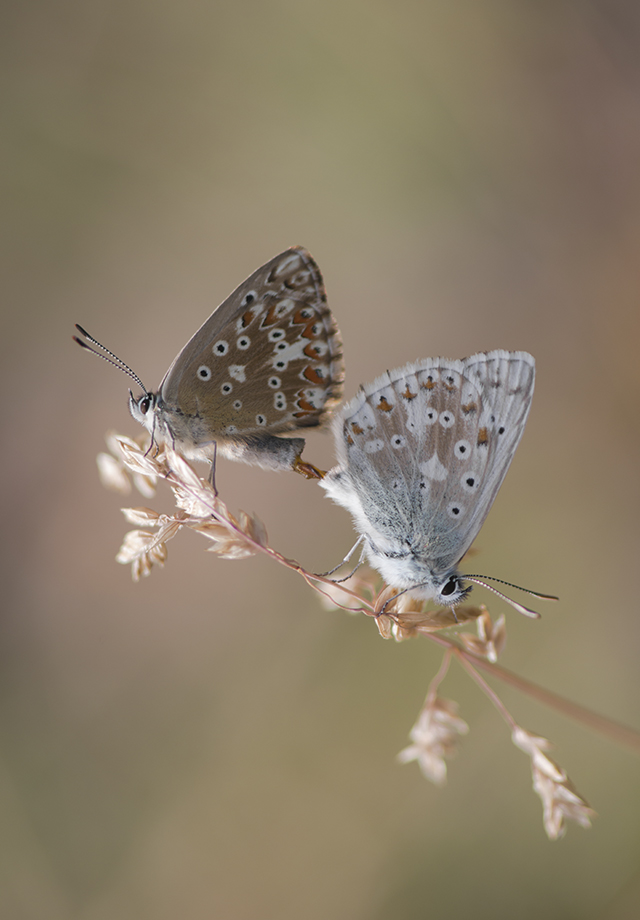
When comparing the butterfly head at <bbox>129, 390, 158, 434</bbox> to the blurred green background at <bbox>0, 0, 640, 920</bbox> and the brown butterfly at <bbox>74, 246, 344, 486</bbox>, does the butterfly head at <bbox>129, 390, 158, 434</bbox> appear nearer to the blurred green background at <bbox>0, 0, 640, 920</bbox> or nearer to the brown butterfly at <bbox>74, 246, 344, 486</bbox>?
the brown butterfly at <bbox>74, 246, 344, 486</bbox>

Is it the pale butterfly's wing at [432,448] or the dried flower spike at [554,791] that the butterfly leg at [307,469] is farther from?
the dried flower spike at [554,791]

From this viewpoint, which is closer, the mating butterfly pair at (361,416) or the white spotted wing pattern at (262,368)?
the mating butterfly pair at (361,416)

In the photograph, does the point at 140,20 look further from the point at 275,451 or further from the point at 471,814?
the point at 471,814

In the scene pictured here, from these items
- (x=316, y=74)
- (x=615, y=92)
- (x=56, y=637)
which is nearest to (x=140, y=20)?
(x=316, y=74)

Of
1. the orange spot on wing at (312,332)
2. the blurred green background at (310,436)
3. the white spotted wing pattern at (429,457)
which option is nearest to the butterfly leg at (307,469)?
the white spotted wing pattern at (429,457)

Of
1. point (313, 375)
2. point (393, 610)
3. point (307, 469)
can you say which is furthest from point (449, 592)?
point (313, 375)

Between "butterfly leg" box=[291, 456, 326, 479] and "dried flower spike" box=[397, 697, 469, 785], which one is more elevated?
"butterfly leg" box=[291, 456, 326, 479]

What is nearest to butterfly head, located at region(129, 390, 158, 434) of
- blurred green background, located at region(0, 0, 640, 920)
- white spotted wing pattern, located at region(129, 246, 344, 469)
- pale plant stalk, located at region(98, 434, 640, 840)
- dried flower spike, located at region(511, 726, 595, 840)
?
white spotted wing pattern, located at region(129, 246, 344, 469)
